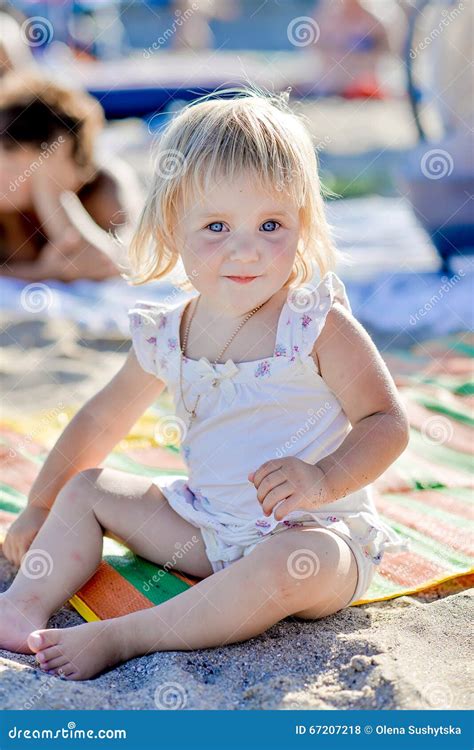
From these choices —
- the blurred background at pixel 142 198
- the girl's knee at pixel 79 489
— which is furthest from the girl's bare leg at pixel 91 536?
the blurred background at pixel 142 198

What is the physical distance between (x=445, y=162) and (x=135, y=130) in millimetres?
4246

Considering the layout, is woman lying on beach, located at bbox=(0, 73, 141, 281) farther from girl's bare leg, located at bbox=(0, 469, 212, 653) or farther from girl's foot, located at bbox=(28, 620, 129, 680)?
girl's foot, located at bbox=(28, 620, 129, 680)

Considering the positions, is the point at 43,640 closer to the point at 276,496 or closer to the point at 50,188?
the point at 276,496

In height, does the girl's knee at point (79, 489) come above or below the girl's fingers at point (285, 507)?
below

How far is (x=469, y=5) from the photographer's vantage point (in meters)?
4.25

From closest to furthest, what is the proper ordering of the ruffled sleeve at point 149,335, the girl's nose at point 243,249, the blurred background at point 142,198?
the girl's nose at point 243,249 < the ruffled sleeve at point 149,335 < the blurred background at point 142,198

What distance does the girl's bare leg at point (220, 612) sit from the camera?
1589 mm

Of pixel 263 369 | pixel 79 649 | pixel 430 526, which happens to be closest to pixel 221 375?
pixel 263 369

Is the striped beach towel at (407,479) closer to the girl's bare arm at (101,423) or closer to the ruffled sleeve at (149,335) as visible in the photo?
the girl's bare arm at (101,423)

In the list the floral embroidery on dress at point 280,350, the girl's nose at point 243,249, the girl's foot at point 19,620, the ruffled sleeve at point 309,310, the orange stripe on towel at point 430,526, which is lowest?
the orange stripe on towel at point 430,526

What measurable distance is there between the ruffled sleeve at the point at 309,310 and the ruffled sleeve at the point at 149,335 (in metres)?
0.27

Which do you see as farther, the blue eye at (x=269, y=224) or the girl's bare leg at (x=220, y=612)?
the blue eye at (x=269, y=224)

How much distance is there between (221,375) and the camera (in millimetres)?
1789
